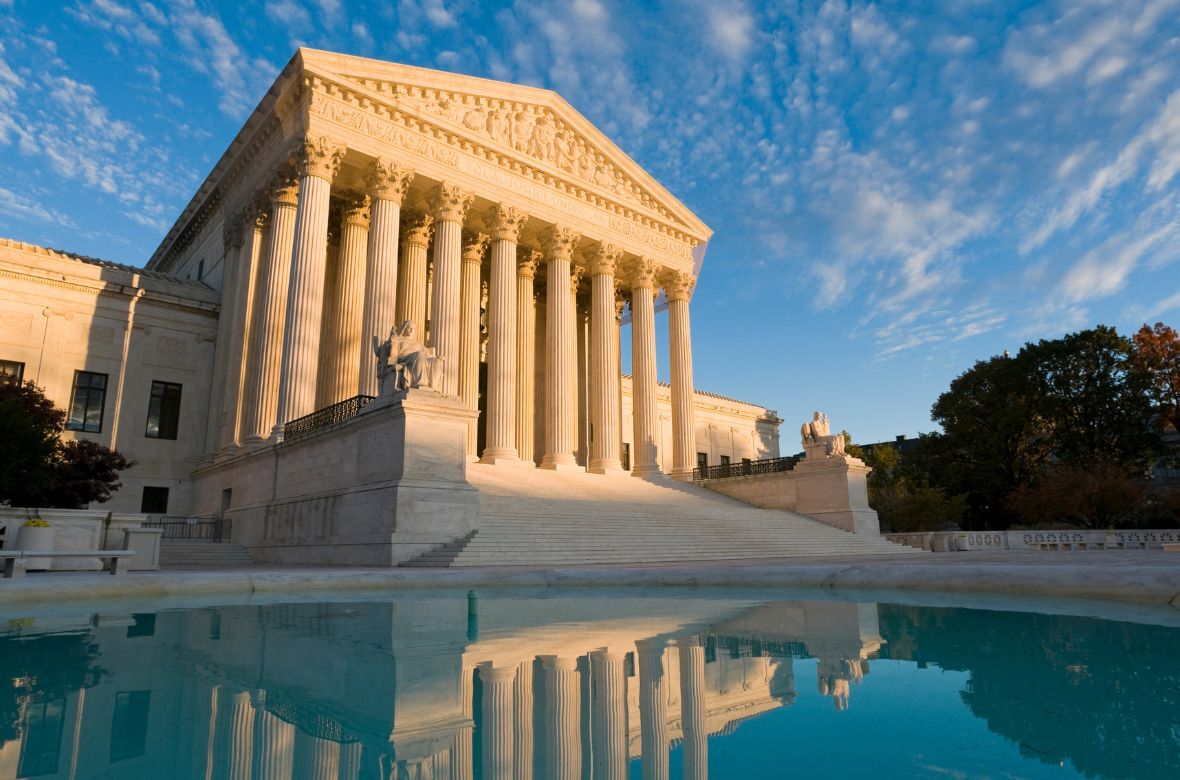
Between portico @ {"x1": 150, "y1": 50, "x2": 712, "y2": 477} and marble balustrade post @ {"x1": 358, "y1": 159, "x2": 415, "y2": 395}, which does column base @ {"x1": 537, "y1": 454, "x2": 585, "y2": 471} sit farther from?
marble balustrade post @ {"x1": 358, "y1": 159, "x2": 415, "y2": 395}

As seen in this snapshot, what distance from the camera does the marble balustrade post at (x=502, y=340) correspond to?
1174 inches

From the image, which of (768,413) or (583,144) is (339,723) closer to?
(583,144)

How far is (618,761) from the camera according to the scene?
3.02 meters

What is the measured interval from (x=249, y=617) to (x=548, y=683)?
5.01 metres

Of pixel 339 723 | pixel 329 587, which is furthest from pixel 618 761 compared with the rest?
pixel 329 587

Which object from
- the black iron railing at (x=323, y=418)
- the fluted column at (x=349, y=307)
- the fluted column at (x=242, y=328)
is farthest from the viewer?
the fluted column at (x=242, y=328)

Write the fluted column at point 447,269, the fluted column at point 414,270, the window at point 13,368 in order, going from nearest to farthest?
the window at point 13,368 < the fluted column at point 447,269 < the fluted column at point 414,270

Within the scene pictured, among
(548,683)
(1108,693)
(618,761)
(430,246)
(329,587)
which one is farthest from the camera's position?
(430,246)

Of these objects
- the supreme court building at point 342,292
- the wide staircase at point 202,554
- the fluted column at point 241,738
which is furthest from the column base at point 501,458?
the fluted column at point 241,738

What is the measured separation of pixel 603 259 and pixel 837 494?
1590 centimetres

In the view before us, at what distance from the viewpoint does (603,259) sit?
35.7 metres

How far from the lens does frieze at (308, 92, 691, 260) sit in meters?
26.6

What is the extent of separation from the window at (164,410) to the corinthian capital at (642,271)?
2258cm

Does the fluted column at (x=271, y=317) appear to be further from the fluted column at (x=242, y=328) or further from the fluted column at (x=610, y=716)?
the fluted column at (x=610, y=716)
